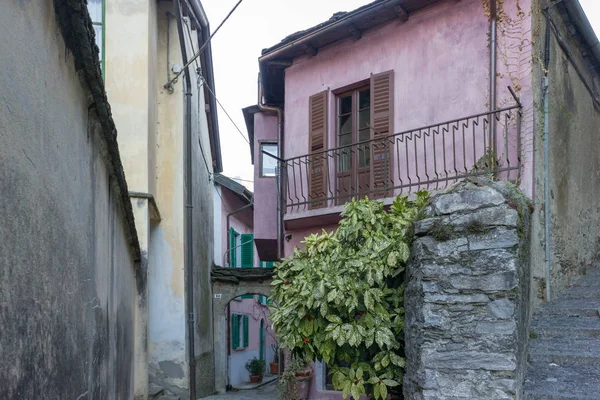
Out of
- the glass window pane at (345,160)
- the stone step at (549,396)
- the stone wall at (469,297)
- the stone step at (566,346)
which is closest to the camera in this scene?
the stone wall at (469,297)

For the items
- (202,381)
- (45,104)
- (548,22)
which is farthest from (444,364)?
(202,381)

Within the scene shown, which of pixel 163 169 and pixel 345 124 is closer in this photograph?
pixel 345 124

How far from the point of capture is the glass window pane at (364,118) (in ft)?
32.1

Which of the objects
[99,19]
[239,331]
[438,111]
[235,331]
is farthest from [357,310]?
[239,331]

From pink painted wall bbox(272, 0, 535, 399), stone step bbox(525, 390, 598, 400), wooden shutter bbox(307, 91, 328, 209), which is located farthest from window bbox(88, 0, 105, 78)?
stone step bbox(525, 390, 598, 400)

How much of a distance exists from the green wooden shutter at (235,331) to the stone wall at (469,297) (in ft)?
46.2

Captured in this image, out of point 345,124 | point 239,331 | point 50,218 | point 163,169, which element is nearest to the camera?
point 50,218

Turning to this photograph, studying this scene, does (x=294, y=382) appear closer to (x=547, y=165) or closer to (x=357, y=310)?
(x=357, y=310)

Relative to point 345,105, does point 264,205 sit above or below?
below

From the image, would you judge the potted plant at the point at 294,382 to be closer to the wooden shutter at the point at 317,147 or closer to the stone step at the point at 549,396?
the wooden shutter at the point at 317,147

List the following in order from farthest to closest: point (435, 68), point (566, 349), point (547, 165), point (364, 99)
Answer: point (364, 99) < point (435, 68) < point (547, 165) < point (566, 349)

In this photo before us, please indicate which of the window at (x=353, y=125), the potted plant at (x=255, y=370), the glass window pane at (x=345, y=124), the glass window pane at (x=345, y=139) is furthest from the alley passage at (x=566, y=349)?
the potted plant at (x=255, y=370)

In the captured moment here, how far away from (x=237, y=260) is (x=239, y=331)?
7.15ft

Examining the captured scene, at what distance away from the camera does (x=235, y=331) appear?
19.3 meters
